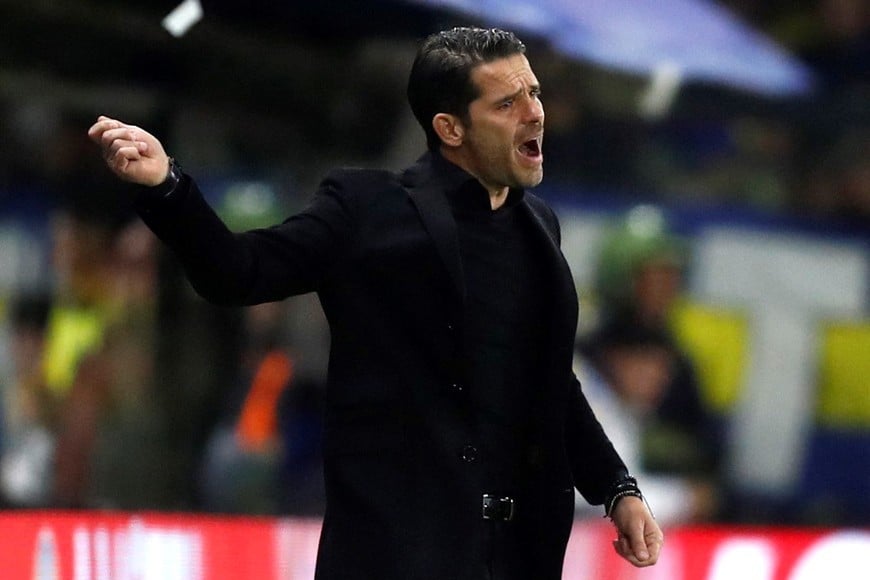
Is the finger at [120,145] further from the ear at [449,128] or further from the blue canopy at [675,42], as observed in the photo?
the blue canopy at [675,42]

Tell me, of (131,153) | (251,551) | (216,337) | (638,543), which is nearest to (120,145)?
(131,153)

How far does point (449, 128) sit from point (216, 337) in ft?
13.8

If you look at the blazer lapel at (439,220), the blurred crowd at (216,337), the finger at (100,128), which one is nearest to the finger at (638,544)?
the blazer lapel at (439,220)

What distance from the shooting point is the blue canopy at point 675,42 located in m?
7.50

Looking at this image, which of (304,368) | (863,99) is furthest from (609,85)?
(304,368)

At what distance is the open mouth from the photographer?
3.17m

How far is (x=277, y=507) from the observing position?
22.6 feet

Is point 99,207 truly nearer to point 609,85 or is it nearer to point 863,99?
point 609,85

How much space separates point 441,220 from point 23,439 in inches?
168

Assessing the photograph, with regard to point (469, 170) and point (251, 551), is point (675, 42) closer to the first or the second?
point (251, 551)

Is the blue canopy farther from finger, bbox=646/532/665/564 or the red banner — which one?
finger, bbox=646/532/665/564

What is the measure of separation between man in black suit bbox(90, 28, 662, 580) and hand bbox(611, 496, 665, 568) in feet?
0.60

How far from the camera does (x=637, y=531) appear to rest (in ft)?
10.8

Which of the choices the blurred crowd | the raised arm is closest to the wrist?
the raised arm
